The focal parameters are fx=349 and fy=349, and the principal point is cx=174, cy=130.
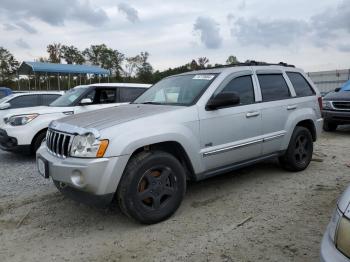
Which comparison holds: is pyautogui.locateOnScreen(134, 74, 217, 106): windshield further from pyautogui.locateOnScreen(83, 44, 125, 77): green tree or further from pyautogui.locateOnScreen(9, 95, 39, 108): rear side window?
pyautogui.locateOnScreen(83, 44, 125, 77): green tree

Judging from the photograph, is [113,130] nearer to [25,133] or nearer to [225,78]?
[225,78]

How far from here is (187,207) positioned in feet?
14.2

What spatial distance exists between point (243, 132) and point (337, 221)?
261cm

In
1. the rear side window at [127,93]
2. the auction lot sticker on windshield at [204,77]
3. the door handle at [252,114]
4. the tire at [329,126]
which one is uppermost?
the auction lot sticker on windshield at [204,77]

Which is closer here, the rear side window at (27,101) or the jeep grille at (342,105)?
the rear side window at (27,101)

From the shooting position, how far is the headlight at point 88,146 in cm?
344

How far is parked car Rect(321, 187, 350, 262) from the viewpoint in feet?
6.51

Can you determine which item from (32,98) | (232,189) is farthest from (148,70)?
(232,189)

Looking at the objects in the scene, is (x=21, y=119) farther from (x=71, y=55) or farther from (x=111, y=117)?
(x=71, y=55)

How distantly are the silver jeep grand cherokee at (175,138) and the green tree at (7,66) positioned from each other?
37.7 meters

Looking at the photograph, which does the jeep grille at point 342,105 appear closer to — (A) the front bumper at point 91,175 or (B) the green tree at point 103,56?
(A) the front bumper at point 91,175

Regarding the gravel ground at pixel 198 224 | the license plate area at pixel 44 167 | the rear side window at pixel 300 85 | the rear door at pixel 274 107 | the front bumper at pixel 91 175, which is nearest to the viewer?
the gravel ground at pixel 198 224

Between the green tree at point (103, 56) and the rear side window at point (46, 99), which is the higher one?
the green tree at point (103, 56)

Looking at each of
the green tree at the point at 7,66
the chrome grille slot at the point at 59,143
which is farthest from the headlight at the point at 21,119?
the green tree at the point at 7,66
